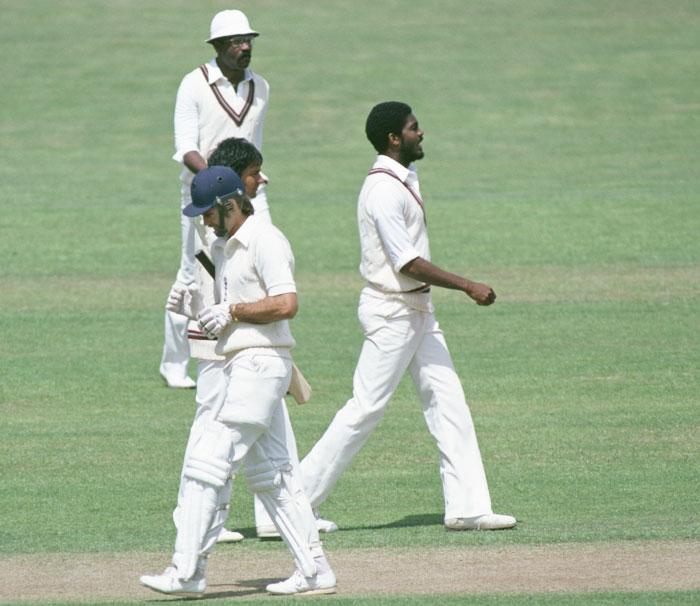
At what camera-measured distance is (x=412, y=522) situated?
9852mm

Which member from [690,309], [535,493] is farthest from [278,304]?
[690,309]

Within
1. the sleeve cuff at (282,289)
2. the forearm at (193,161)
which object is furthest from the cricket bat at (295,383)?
the forearm at (193,161)

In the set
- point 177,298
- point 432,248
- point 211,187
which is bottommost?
point 432,248

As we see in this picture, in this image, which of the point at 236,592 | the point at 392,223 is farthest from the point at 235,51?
the point at 236,592

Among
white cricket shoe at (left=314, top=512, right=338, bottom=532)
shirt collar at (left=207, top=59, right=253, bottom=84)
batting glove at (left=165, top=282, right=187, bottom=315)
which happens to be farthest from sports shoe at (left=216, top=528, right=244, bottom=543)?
shirt collar at (left=207, top=59, right=253, bottom=84)

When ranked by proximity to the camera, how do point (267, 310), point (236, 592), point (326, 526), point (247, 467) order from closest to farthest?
point (267, 310) → point (247, 467) → point (236, 592) → point (326, 526)

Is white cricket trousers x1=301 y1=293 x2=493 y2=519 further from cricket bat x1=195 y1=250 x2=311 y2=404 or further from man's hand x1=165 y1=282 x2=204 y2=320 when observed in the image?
man's hand x1=165 y1=282 x2=204 y2=320

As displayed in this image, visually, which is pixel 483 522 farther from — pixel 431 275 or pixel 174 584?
pixel 174 584

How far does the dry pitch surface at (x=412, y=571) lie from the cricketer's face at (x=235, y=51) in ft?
12.4

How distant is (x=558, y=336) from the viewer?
51.3 feet

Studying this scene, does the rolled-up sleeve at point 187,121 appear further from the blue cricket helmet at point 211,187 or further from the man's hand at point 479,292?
the blue cricket helmet at point 211,187

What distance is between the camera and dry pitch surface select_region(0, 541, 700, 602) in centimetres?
816

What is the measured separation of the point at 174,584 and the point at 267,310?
132 cm

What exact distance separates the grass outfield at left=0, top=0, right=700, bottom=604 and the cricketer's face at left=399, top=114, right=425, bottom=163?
83.0 inches
